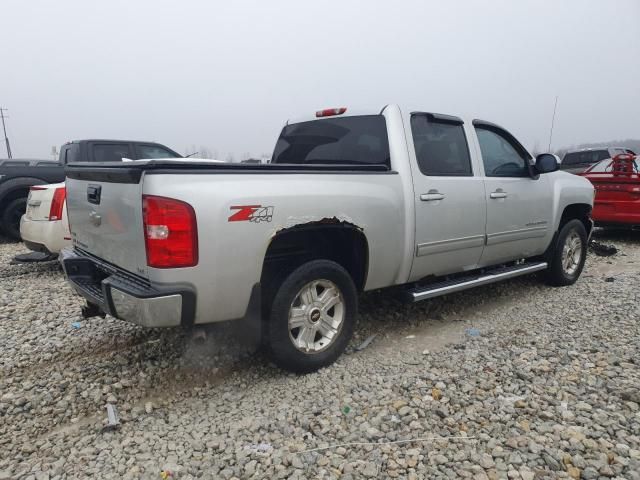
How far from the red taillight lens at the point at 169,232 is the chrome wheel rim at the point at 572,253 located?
14.5 ft

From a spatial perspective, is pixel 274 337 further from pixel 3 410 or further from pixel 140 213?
pixel 3 410

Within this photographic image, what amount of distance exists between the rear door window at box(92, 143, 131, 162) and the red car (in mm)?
8372

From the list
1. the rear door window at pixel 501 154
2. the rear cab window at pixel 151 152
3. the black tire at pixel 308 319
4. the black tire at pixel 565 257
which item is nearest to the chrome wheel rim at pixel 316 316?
the black tire at pixel 308 319

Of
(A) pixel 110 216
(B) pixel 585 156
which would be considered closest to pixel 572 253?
(A) pixel 110 216

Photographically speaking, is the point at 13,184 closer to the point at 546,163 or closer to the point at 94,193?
the point at 94,193

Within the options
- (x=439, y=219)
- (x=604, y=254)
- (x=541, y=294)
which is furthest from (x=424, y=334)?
(x=604, y=254)

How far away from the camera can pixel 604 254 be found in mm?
7062

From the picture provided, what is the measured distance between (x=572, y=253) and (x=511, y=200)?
1701mm

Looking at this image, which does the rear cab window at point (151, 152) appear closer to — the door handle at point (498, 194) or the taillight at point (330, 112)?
the taillight at point (330, 112)

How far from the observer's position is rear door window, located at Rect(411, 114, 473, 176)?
12.0ft

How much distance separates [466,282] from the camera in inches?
156

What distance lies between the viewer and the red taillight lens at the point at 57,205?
5547 millimetres

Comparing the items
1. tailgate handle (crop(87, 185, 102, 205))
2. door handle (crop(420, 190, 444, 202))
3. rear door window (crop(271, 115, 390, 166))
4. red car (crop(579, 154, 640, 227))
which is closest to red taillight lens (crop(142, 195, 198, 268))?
tailgate handle (crop(87, 185, 102, 205))

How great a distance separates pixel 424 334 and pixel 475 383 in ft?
3.08
